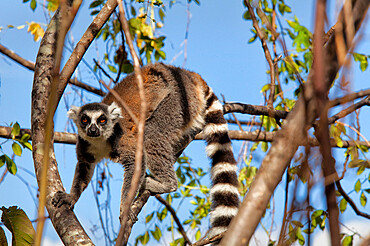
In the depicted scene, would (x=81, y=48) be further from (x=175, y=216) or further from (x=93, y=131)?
(x=175, y=216)

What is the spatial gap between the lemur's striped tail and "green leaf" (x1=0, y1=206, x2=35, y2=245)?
192 centimetres

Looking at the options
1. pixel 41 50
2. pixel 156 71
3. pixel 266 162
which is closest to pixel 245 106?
pixel 156 71

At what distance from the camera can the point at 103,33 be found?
691 centimetres

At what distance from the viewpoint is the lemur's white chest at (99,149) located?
4805mm

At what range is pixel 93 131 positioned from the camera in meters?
4.60

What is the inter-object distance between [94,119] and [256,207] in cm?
395

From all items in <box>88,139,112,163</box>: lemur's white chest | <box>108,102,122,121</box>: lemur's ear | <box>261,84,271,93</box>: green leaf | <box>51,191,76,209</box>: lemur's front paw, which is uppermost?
<box>261,84,271,93</box>: green leaf

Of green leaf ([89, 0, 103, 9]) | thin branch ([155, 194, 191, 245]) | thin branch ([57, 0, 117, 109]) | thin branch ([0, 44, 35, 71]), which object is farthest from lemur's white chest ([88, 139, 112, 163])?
thin branch ([0, 44, 35, 71])

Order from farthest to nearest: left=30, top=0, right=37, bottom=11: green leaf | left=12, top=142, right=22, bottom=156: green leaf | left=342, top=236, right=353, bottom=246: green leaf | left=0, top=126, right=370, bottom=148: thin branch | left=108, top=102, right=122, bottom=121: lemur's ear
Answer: left=30, top=0, right=37, bottom=11: green leaf < left=0, top=126, right=370, bottom=148: thin branch < left=108, top=102, right=122, bottom=121: lemur's ear < left=342, top=236, right=353, bottom=246: green leaf < left=12, top=142, right=22, bottom=156: green leaf

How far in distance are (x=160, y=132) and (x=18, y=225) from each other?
2751mm

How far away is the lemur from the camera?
4609 millimetres

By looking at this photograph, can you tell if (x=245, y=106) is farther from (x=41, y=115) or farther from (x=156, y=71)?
(x=41, y=115)

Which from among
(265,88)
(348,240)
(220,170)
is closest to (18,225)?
(220,170)

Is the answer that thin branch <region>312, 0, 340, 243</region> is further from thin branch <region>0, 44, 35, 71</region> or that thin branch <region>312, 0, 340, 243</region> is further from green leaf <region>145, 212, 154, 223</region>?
green leaf <region>145, 212, 154, 223</region>
